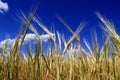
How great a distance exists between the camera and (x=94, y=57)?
2.08 metres

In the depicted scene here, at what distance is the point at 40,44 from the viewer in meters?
1.67

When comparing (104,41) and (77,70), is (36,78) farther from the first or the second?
(77,70)

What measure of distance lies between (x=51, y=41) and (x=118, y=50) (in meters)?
0.44

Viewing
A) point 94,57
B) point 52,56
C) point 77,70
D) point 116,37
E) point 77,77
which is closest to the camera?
point 116,37

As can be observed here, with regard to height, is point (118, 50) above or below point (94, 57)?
below

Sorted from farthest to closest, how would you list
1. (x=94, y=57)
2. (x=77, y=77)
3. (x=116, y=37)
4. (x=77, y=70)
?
(x=77, y=70) → (x=77, y=77) → (x=94, y=57) → (x=116, y=37)

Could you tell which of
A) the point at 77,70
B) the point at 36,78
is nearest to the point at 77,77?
the point at 77,70

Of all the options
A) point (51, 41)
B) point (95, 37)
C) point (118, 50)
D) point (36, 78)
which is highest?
point (95, 37)

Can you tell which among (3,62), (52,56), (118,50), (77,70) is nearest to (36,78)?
(52,56)

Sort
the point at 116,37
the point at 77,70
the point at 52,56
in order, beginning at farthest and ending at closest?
the point at 77,70, the point at 52,56, the point at 116,37

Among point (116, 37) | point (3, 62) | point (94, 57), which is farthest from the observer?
point (94, 57)

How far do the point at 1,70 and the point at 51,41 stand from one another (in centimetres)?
42

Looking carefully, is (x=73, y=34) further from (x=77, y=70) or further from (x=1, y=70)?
(x=77, y=70)

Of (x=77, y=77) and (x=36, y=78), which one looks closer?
(x=36, y=78)
